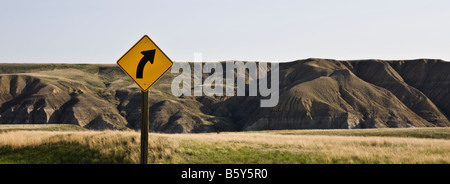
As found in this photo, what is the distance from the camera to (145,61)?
362 inches

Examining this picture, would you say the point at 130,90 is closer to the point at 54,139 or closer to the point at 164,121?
the point at 164,121

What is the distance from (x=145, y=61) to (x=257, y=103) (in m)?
121

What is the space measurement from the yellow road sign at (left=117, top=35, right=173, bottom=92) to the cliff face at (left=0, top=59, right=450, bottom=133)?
95918 mm

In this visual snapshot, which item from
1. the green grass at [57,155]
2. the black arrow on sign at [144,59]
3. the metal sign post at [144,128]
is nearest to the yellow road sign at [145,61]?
the black arrow on sign at [144,59]

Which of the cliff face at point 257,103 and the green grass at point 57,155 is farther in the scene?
the cliff face at point 257,103

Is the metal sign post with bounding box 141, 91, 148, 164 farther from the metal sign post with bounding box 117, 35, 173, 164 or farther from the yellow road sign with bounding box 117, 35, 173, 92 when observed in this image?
the yellow road sign with bounding box 117, 35, 173, 92

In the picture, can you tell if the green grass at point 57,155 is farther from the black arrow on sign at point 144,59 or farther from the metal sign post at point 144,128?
the black arrow on sign at point 144,59

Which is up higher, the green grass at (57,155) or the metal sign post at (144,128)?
the metal sign post at (144,128)

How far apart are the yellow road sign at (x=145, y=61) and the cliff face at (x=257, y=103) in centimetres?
9592

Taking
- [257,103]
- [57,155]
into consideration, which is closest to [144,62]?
[57,155]

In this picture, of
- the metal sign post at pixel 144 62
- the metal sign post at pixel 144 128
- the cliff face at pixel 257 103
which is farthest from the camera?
the cliff face at pixel 257 103

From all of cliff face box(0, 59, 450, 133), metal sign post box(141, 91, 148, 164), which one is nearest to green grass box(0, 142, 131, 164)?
metal sign post box(141, 91, 148, 164)

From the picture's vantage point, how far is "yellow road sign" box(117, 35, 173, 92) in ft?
30.0

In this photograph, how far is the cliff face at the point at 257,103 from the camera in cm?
10562
